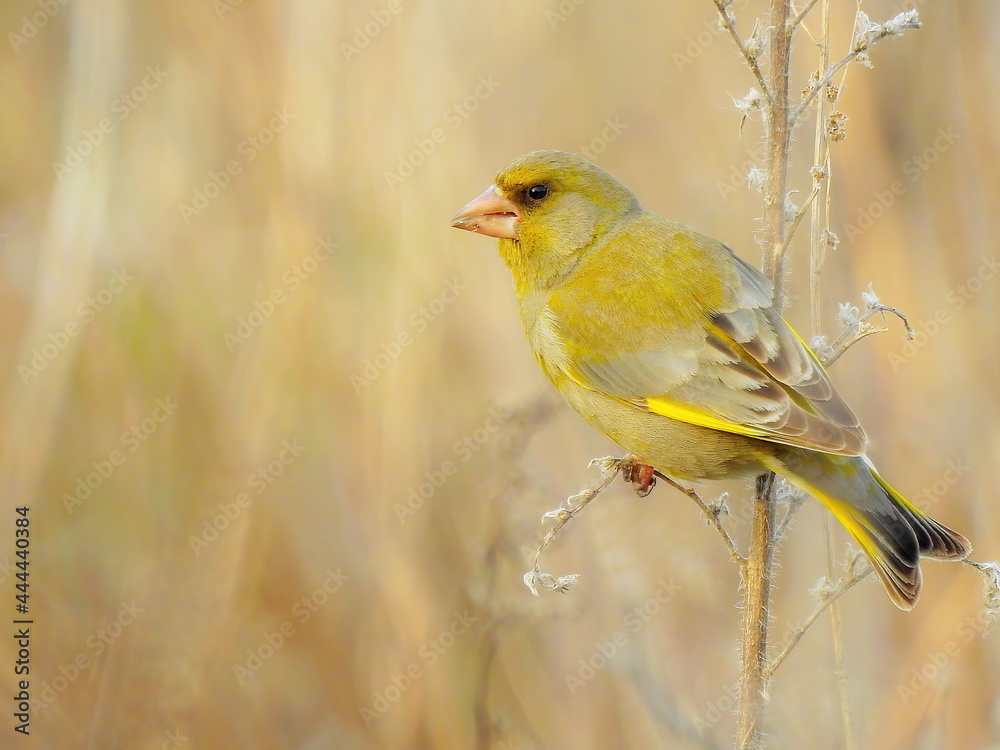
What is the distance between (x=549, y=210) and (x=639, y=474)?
0.93 meters

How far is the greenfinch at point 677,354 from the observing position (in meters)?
2.59

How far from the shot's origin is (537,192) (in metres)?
3.35

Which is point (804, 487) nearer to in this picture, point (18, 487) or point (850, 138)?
point (850, 138)

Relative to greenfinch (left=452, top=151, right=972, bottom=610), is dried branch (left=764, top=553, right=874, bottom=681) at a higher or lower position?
lower

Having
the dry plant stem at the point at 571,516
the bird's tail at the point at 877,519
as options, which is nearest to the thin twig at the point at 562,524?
the dry plant stem at the point at 571,516

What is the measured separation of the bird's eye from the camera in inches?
131

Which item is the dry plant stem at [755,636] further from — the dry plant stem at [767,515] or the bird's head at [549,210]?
the bird's head at [549,210]

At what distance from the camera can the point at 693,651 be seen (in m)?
4.18

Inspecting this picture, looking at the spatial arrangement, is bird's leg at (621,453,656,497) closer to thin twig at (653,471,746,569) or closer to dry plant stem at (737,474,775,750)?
thin twig at (653,471,746,569)

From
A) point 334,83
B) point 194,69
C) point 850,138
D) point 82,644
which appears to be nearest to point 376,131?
point 334,83

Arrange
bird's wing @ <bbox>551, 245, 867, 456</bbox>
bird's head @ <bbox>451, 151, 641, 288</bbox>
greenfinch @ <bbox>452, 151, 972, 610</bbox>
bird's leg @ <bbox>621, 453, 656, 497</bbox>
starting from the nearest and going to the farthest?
1. greenfinch @ <bbox>452, 151, 972, 610</bbox>
2. bird's wing @ <bbox>551, 245, 867, 456</bbox>
3. bird's leg @ <bbox>621, 453, 656, 497</bbox>
4. bird's head @ <bbox>451, 151, 641, 288</bbox>

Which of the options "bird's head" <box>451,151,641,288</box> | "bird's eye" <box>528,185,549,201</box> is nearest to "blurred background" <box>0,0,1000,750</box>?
"bird's head" <box>451,151,641,288</box>

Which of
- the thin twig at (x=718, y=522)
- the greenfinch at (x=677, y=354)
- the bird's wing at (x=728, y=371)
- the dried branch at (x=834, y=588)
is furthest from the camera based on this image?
the bird's wing at (x=728, y=371)

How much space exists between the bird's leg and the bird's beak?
0.86 metres
